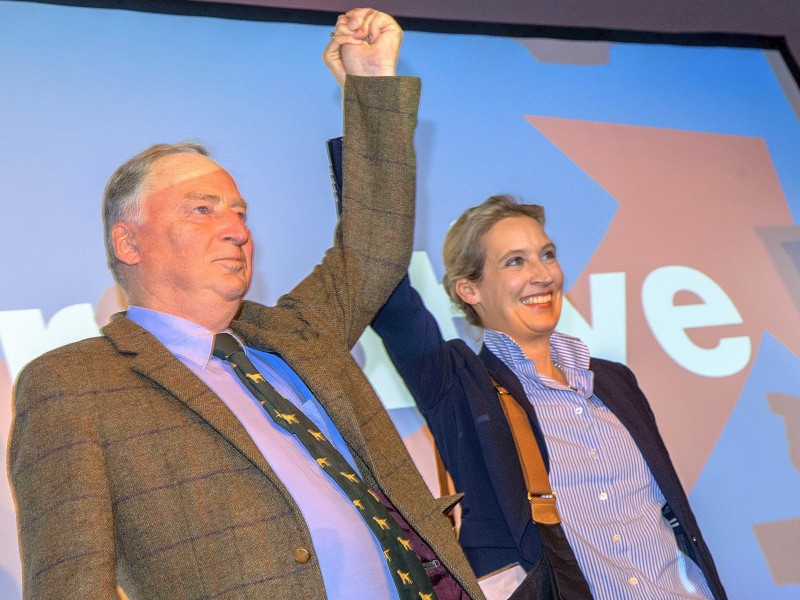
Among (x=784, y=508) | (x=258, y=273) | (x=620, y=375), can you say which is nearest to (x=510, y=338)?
(x=620, y=375)

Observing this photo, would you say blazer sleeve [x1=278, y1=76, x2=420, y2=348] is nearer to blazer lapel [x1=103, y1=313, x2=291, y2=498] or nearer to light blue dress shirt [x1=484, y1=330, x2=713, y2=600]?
blazer lapel [x1=103, y1=313, x2=291, y2=498]

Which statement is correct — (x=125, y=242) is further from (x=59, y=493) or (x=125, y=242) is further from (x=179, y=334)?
(x=59, y=493)

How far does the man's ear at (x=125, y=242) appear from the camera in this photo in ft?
6.19

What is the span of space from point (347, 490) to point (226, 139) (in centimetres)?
133

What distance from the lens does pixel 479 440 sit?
2.30 metres

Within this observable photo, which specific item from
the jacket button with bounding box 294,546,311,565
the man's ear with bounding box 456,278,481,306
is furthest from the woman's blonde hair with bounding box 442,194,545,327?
the jacket button with bounding box 294,546,311,565

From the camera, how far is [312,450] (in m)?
1.69

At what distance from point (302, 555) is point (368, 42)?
1.14m

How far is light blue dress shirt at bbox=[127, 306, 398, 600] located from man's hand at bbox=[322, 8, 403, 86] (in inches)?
27.2

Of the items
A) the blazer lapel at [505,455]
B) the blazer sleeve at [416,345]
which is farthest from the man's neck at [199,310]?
the blazer lapel at [505,455]

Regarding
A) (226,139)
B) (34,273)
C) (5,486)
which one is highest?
(226,139)

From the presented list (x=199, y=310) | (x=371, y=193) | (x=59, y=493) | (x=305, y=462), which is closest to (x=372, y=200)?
(x=371, y=193)

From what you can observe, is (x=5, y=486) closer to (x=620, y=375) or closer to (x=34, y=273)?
(x=34, y=273)

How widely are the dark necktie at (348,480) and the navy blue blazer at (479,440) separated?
539 mm
